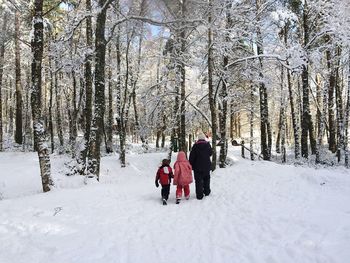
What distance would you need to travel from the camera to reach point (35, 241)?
19.8 ft

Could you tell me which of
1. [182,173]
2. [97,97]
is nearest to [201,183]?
[182,173]

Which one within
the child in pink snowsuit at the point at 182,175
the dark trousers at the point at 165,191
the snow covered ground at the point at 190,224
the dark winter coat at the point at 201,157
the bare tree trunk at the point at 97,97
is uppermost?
the bare tree trunk at the point at 97,97

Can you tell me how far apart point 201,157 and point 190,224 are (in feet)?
10.7

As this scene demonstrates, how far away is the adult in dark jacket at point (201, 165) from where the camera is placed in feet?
32.2

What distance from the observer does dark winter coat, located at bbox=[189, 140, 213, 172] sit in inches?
392

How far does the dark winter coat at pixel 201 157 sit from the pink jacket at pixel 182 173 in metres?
0.24

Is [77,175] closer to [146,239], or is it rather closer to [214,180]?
[214,180]

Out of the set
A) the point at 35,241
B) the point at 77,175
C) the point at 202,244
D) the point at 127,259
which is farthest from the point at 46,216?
the point at 77,175

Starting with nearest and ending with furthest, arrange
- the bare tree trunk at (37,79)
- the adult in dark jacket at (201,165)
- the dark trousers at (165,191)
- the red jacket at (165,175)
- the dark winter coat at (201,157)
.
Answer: the dark trousers at (165,191)
the red jacket at (165,175)
the adult in dark jacket at (201,165)
the dark winter coat at (201,157)
the bare tree trunk at (37,79)

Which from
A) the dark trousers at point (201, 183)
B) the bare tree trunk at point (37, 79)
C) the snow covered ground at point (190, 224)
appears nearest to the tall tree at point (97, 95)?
the snow covered ground at point (190, 224)

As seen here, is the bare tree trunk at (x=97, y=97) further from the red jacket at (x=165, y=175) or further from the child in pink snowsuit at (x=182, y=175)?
the child in pink snowsuit at (x=182, y=175)

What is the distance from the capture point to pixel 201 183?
9773 millimetres

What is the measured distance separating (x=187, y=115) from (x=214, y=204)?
436 inches

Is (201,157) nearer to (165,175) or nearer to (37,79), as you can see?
(165,175)
